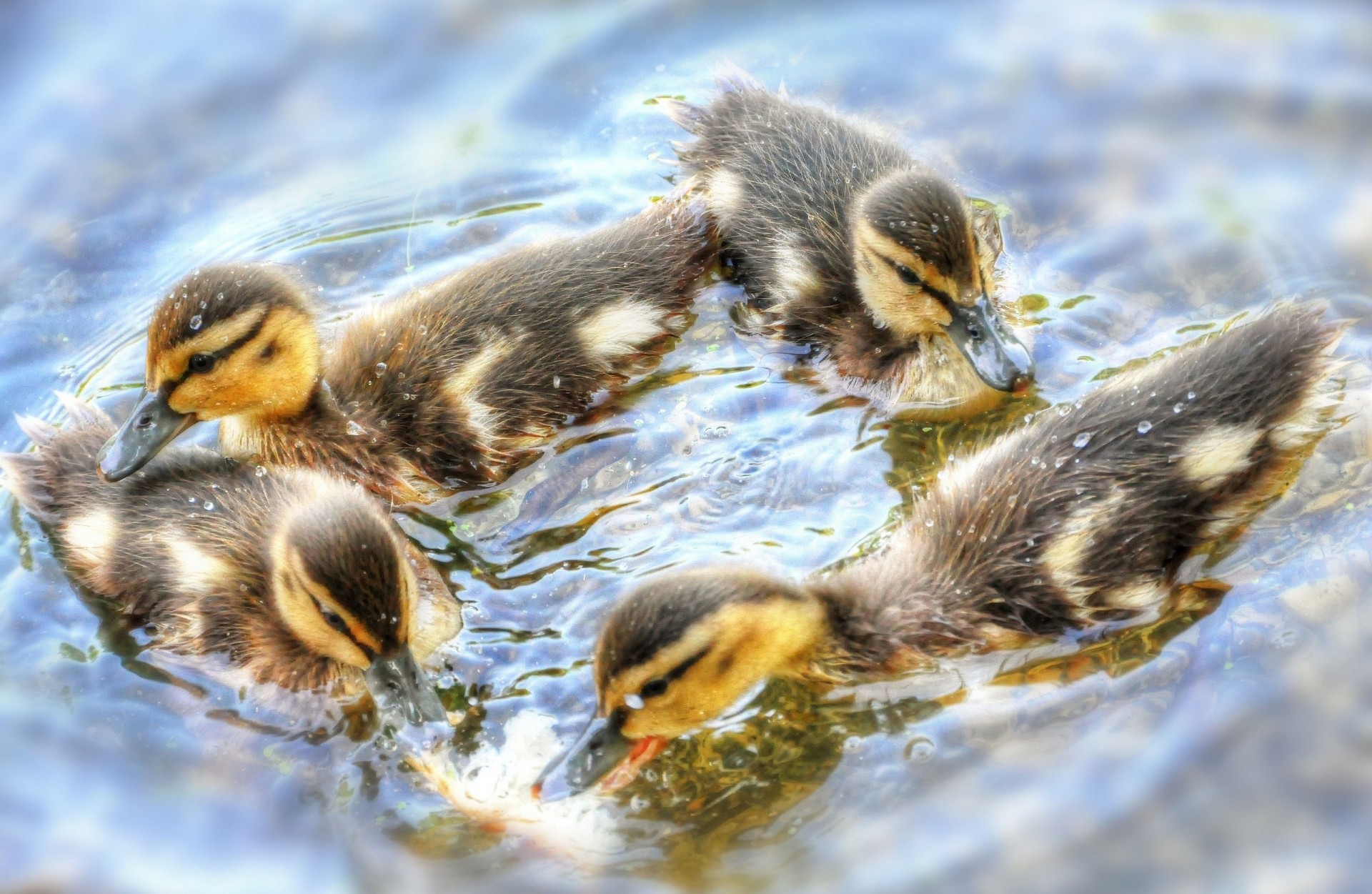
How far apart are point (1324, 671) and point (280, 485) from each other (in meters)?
2.03

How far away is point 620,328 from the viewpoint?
11.3ft

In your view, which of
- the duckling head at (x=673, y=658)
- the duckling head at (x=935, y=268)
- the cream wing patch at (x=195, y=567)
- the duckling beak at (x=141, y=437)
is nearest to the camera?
the duckling head at (x=673, y=658)

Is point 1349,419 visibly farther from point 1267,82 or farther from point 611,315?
point 611,315

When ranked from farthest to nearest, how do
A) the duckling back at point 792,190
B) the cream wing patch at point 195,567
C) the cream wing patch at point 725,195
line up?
the cream wing patch at point 725,195
the duckling back at point 792,190
the cream wing patch at point 195,567

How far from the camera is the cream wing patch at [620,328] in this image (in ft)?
11.2

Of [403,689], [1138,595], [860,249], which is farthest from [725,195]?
[403,689]

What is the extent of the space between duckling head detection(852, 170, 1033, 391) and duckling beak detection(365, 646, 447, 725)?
139cm

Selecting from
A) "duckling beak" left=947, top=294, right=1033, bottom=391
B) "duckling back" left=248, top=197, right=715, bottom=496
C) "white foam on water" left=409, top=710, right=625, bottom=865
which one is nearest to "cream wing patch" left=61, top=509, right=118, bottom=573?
"duckling back" left=248, top=197, right=715, bottom=496

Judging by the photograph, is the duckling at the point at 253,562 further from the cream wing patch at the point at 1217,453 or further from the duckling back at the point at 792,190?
the cream wing patch at the point at 1217,453

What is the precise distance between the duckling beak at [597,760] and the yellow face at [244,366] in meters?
1.13

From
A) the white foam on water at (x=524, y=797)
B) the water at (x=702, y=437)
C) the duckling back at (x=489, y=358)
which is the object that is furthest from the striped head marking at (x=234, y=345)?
the white foam on water at (x=524, y=797)

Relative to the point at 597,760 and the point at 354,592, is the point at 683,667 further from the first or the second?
the point at 354,592

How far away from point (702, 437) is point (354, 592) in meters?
1.06

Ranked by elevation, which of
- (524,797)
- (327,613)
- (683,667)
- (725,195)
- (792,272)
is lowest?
(524,797)
